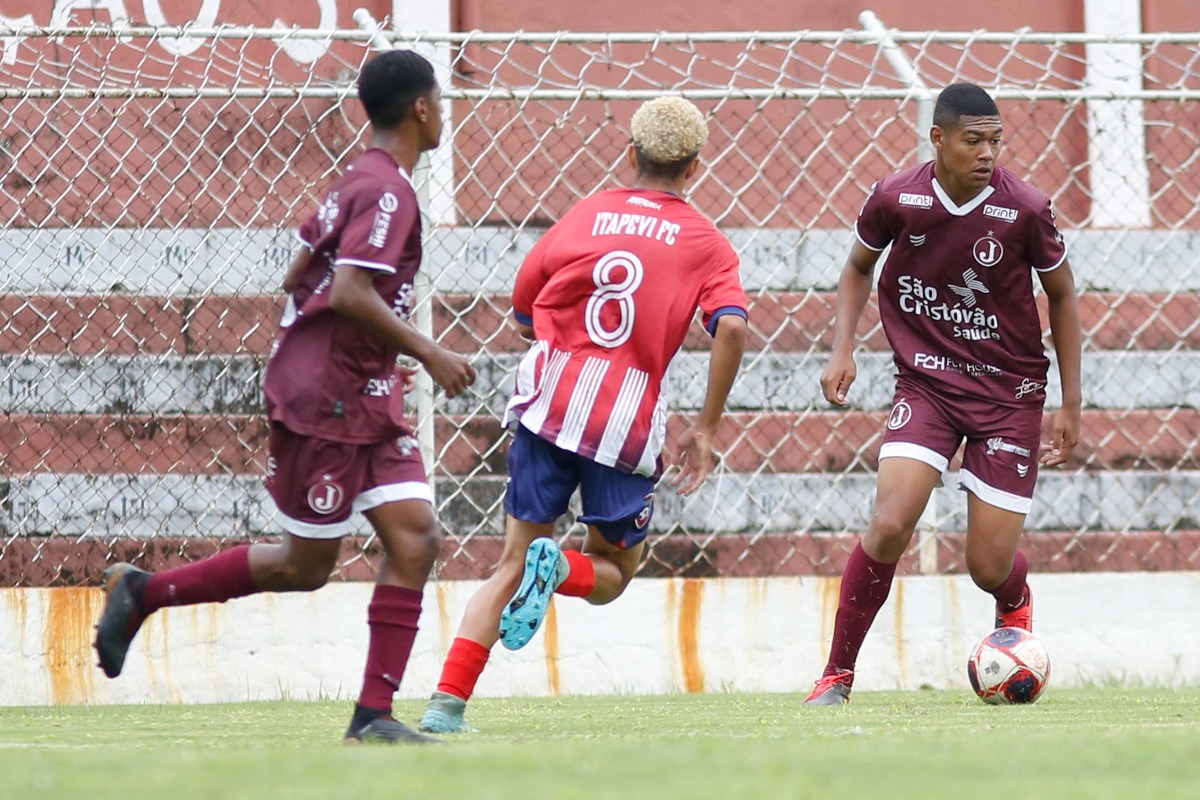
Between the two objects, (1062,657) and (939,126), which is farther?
(1062,657)

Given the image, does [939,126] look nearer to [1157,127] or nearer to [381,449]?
[381,449]

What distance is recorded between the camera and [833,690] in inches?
209

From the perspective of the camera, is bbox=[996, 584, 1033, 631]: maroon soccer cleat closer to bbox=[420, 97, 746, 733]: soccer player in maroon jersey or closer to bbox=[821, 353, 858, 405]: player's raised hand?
bbox=[821, 353, 858, 405]: player's raised hand

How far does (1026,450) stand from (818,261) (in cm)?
279

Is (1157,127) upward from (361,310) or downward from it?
upward

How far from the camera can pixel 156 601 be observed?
14.0ft

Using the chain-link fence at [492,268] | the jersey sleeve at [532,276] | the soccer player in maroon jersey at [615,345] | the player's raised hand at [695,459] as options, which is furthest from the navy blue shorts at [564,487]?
the chain-link fence at [492,268]

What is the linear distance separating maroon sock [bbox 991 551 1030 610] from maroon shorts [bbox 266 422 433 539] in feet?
7.67

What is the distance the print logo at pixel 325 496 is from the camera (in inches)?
155

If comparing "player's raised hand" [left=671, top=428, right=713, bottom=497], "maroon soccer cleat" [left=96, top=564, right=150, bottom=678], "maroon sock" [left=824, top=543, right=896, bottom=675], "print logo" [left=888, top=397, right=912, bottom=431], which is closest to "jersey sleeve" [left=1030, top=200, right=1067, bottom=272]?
"print logo" [left=888, top=397, right=912, bottom=431]

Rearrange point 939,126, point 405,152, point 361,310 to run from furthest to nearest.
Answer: point 939,126
point 405,152
point 361,310

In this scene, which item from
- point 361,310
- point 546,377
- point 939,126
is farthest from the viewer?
point 939,126

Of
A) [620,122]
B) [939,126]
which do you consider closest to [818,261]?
[620,122]

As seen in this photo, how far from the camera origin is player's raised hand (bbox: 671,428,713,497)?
15.5 ft
